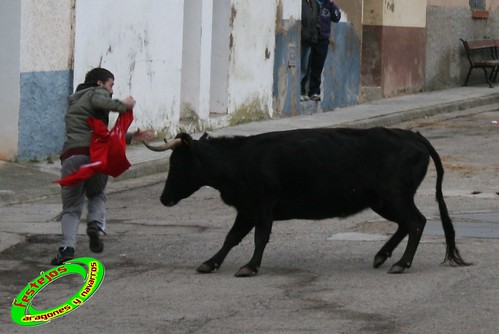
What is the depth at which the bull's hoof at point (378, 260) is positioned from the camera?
9602 mm

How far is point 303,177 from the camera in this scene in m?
9.48

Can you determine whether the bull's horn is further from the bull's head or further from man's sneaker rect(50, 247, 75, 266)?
man's sneaker rect(50, 247, 75, 266)

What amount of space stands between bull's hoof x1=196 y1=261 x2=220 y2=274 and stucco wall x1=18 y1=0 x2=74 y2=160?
6011 millimetres

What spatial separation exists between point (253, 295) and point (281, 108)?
12.7 m

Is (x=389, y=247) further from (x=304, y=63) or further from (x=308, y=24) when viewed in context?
(x=304, y=63)

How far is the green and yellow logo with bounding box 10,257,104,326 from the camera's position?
8055 mm

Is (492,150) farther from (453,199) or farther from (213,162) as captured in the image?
(213,162)

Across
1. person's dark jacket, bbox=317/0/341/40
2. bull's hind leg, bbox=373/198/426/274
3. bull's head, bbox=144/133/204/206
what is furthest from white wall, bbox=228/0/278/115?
bull's hind leg, bbox=373/198/426/274

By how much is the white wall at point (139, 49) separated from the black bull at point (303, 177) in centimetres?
650

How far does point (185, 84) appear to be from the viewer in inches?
739

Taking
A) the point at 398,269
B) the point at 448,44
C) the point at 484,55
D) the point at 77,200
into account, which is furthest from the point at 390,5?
the point at 398,269

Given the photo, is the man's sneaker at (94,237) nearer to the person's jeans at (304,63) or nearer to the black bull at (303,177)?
the black bull at (303,177)

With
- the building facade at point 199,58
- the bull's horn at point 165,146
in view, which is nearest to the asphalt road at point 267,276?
the bull's horn at point 165,146

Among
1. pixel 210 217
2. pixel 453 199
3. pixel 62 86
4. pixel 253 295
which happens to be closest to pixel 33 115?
pixel 62 86
